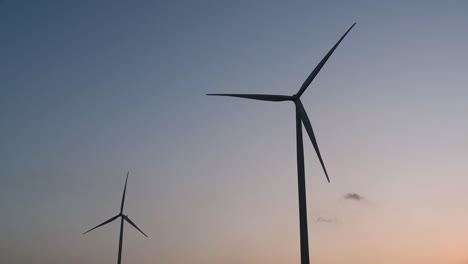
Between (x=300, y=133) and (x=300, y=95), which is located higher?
(x=300, y=95)

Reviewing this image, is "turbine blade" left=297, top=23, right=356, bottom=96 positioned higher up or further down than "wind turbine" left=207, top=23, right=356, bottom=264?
higher up

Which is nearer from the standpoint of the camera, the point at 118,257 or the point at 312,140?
the point at 312,140

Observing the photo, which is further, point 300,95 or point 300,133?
point 300,95

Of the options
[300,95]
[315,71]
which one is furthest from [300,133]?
[315,71]

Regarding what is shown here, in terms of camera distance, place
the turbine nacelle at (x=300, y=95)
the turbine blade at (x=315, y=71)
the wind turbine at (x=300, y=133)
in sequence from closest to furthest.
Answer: the wind turbine at (x=300, y=133), the turbine nacelle at (x=300, y=95), the turbine blade at (x=315, y=71)

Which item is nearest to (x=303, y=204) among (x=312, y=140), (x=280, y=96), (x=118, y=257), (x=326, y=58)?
(x=312, y=140)

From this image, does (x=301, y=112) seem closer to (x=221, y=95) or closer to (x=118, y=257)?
(x=221, y=95)

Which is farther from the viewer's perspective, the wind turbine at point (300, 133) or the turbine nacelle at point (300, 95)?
the turbine nacelle at point (300, 95)

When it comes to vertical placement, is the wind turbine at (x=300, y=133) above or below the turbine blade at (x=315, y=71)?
below

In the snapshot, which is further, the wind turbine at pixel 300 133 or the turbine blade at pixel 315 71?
the turbine blade at pixel 315 71

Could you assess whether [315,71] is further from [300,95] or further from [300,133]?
[300,133]

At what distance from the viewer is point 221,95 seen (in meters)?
60.6

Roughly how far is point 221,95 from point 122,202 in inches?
2184

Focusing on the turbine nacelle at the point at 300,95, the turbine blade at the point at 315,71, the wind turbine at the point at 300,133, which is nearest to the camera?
the wind turbine at the point at 300,133
